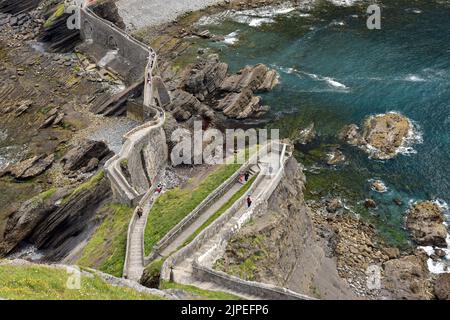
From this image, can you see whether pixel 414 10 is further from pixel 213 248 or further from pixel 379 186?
pixel 213 248

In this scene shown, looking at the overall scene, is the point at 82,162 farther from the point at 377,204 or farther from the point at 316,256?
the point at 377,204

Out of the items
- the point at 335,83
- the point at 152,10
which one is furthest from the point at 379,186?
the point at 152,10

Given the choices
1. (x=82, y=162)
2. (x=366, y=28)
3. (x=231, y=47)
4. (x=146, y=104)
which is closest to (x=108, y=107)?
(x=146, y=104)

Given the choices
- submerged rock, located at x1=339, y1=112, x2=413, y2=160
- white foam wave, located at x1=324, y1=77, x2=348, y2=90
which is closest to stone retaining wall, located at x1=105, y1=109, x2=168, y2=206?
submerged rock, located at x1=339, y1=112, x2=413, y2=160

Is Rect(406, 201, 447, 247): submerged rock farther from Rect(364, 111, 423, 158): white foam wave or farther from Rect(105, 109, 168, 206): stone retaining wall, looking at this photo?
Rect(105, 109, 168, 206): stone retaining wall

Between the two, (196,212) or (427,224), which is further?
(427,224)

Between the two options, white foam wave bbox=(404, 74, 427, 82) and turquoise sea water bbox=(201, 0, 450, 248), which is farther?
white foam wave bbox=(404, 74, 427, 82)
